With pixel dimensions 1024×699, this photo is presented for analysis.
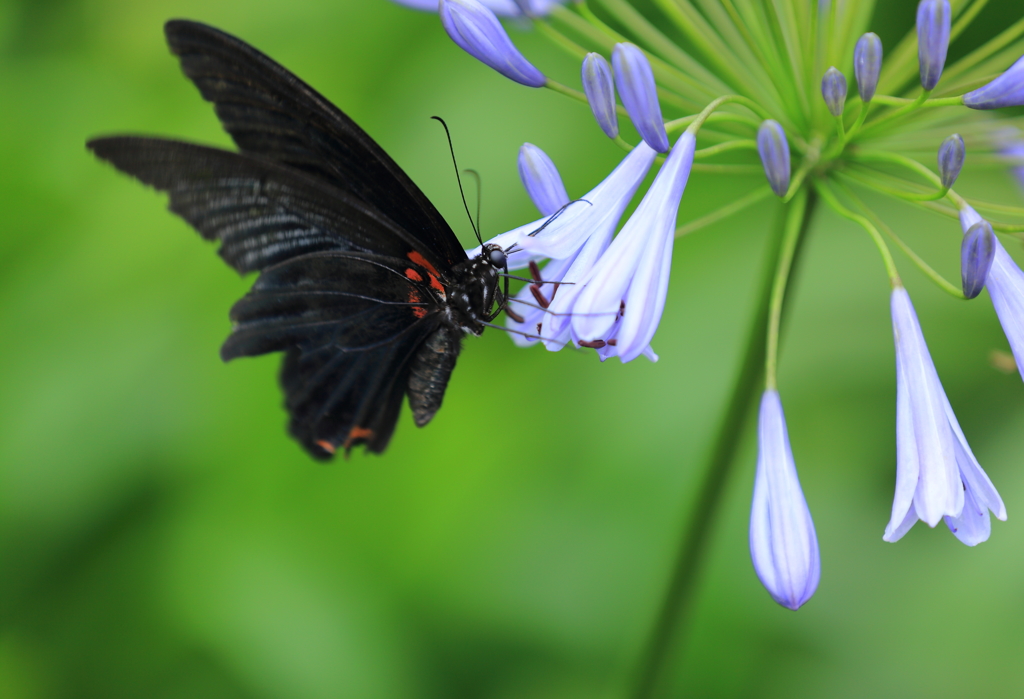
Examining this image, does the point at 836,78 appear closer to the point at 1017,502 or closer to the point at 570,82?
the point at 1017,502

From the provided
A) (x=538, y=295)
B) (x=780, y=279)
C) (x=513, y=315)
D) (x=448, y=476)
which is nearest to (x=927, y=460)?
(x=780, y=279)

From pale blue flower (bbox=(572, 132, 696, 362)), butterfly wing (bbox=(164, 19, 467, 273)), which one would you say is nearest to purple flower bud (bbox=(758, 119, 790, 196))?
pale blue flower (bbox=(572, 132, 696, 362))

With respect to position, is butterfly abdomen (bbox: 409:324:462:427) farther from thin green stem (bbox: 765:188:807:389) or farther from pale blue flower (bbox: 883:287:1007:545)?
pale blue flower (bbox: 883:287:1007:545)

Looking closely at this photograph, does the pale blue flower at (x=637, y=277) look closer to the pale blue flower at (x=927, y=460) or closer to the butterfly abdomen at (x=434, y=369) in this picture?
the pale blue flower at (x=927, y=460)

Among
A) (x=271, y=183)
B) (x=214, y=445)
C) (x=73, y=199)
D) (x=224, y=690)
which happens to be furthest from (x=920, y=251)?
(x=73, y=199)

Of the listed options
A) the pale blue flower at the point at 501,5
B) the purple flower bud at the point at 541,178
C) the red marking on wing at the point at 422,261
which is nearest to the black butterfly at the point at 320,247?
the red marking on wing at the point at 422,261
